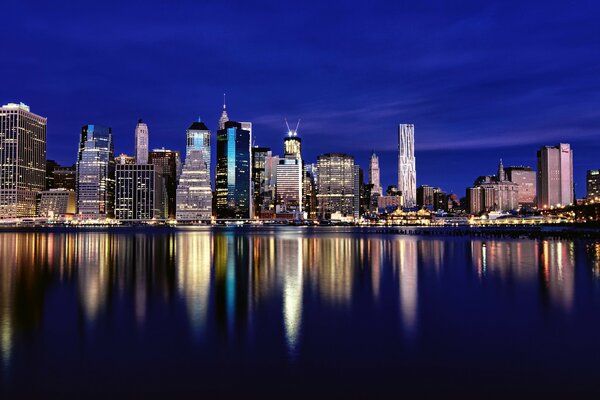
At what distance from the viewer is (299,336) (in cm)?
2356

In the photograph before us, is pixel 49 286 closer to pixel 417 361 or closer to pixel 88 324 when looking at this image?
pixel 88 324

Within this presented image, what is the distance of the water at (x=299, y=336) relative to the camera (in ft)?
56.1

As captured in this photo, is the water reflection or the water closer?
the water

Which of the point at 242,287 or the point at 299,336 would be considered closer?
the point at 299,336

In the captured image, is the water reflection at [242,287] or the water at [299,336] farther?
the water reflection at [242,287]

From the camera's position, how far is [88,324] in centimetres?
2588

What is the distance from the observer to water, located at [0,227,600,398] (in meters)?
17.1

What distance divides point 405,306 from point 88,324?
16807mm

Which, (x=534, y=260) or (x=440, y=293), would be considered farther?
(x=534, y=260)

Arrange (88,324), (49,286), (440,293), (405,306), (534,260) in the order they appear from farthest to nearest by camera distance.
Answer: (534,260) → (49,286) → (440,293) → (405,306) → (88,324)

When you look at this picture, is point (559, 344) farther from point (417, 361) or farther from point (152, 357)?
point (152, 357)

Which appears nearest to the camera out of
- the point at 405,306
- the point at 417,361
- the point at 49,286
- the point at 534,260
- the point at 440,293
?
the point at 417,361

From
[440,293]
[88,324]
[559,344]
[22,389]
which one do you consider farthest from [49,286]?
[559,344]

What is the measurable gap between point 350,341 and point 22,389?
12150 millimetres
